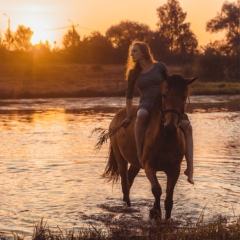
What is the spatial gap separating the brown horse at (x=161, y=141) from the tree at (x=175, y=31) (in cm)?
9073

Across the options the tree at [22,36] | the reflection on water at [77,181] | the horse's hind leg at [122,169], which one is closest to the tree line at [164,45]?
the tree at [22,36]

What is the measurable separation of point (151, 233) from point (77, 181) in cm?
430

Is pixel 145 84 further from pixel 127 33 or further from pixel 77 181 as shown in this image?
pixel 127 33

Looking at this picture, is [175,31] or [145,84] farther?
[175,31]

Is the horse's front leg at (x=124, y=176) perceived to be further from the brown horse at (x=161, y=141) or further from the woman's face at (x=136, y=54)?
the woman's face at (x=136, y=54)

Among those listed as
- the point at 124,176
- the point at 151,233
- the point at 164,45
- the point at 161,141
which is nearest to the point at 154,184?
the point at 161,141

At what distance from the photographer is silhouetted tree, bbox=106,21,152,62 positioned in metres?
101

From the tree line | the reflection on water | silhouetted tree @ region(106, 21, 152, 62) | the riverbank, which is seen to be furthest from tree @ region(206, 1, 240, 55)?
the reflection on water

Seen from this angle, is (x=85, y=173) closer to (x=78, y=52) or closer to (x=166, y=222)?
(x=166, y=222)

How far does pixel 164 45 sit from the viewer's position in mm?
99312

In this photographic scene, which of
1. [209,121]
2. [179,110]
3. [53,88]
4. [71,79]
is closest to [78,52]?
[71,79]

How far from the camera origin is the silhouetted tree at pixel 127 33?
100644 mm

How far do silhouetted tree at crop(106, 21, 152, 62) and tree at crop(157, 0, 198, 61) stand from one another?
7.68ft

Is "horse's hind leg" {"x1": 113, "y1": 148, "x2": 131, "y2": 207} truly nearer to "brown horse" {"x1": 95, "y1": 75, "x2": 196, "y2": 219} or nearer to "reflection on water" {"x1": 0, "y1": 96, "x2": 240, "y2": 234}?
"brown horse" {"x1": 95, "y1": 75, "x2": 196, "y2": 219}
